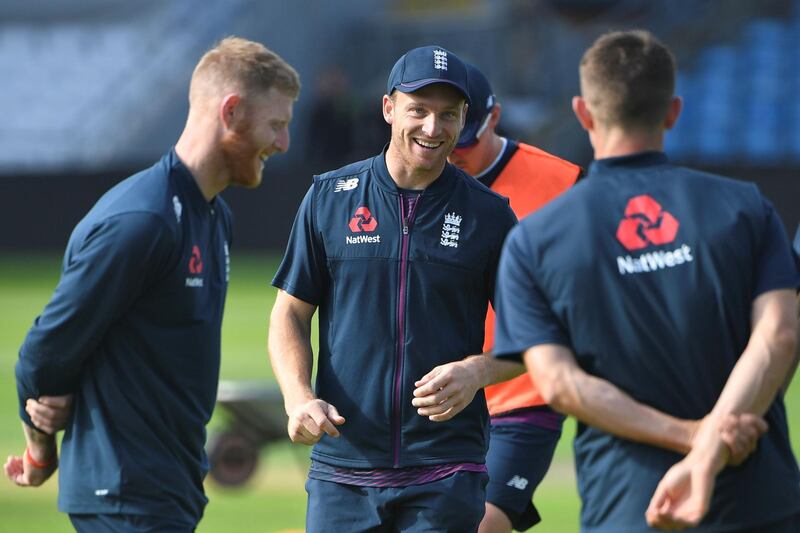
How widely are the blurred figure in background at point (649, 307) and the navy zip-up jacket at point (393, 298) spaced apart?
3.08 feet

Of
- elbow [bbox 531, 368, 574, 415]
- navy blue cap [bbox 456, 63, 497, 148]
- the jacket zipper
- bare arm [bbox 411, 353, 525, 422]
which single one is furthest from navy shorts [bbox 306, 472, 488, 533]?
navy blue cap [bbox 456, 63, 497, 148]

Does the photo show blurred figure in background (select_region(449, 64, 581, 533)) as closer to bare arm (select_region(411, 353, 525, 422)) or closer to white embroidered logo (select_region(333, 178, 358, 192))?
white embroidered logo (select_region(333, 178, 358, 192))

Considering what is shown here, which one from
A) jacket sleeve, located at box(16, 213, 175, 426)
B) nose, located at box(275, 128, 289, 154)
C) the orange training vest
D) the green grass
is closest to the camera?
jacket sleeve, located at box(16, 213, 175, 426)

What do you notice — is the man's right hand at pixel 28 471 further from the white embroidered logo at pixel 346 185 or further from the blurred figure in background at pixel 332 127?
the blurred figure in background at pixel 332 127

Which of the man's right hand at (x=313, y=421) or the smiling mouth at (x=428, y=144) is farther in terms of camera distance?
the smiling mouth at (x=428, y=144)

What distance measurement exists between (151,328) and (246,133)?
92cm

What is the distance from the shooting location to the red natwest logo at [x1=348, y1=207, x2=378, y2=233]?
5281 mm

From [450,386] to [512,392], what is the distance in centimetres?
160

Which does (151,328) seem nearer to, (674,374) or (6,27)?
(674,374)

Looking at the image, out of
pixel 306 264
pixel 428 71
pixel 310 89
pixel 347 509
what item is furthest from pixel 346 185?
pixel 310 89

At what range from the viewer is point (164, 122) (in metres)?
30.3

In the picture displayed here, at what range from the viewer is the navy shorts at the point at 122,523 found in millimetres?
5043

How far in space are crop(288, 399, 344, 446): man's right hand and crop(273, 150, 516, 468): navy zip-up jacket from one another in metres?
0.26

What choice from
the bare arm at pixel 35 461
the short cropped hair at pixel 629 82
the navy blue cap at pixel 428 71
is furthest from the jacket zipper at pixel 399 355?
the bare arm at pixel 35 461
